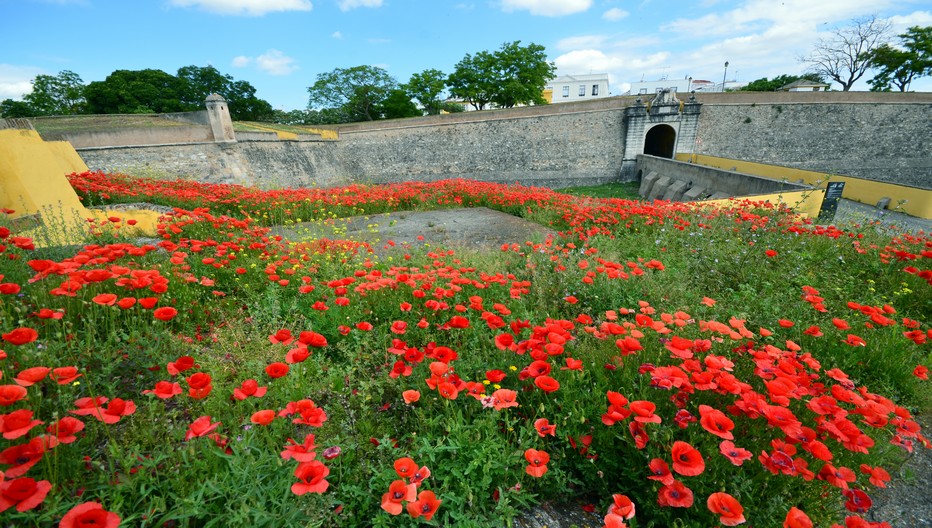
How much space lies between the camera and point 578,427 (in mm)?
1957

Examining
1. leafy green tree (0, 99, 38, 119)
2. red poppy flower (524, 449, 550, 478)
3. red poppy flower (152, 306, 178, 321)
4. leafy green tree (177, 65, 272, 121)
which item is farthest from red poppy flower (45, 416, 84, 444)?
leafy green tree (0, 99, 38, 119)

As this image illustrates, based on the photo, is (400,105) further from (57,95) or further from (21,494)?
(21,494)

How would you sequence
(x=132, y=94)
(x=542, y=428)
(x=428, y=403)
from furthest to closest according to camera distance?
(x=132, y=94), (x=428, y=403), (x=542, y=428)

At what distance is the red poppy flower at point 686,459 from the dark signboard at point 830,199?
1016cm

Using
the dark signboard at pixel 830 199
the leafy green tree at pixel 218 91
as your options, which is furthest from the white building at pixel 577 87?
the dark signboard at pixel 830 199

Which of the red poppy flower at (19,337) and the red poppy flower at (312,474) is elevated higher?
the red poppy flower at (19,337)

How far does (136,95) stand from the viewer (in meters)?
30.4

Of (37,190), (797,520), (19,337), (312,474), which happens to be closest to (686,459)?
(797,520)

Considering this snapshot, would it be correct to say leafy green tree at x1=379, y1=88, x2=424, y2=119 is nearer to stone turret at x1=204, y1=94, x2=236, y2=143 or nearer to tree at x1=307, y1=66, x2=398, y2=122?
tree at x1=307, y1=66, x2=398, y2=122

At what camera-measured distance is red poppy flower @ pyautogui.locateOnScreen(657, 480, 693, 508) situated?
138 cm

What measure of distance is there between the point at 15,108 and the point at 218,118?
105 ft

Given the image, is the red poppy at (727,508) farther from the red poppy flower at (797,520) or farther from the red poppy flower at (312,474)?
the red poppy flower at (312,474)

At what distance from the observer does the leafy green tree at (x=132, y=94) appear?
29.9m

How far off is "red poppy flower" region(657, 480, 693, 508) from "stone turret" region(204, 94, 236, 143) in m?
18.8
